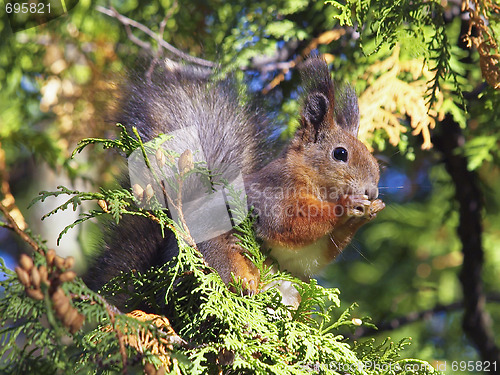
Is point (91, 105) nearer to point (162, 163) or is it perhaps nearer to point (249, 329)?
point (162, 163)

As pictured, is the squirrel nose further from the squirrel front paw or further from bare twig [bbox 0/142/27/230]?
bare twig [bbox 0/142/27/230]

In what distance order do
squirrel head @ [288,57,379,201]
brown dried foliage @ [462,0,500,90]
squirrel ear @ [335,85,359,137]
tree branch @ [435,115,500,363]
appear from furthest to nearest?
tree branch @ [435,115,500,363] < squirrel ear @ [335,85,359,137] < squirrel head @ [288,57,379,201] < brown dried foliage @ [462,0,500,90]

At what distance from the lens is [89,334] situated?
95 cm

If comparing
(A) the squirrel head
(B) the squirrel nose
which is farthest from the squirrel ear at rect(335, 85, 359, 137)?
(B) the squirrel nose

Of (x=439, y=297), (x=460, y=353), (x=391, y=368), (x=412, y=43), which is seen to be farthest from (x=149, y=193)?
(x=439, y=297)

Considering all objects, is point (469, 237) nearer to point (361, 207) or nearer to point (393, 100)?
point (393, 100)

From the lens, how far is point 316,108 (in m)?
1.55

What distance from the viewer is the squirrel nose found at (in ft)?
4.60

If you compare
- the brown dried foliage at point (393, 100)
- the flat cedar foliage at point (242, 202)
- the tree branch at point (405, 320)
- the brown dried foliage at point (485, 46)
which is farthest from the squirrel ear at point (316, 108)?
the tree branch at point (405, 320)

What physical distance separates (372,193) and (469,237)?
80 cm

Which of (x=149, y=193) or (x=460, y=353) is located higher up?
(x=149, y=193)

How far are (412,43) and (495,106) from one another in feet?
1.33

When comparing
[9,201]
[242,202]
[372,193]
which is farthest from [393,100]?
[9,201]

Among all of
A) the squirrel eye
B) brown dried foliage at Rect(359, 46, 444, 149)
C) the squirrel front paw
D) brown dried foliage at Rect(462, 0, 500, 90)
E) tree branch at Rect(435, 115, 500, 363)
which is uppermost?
brown dried foliage at Rect(462, 0, 500, 90)
